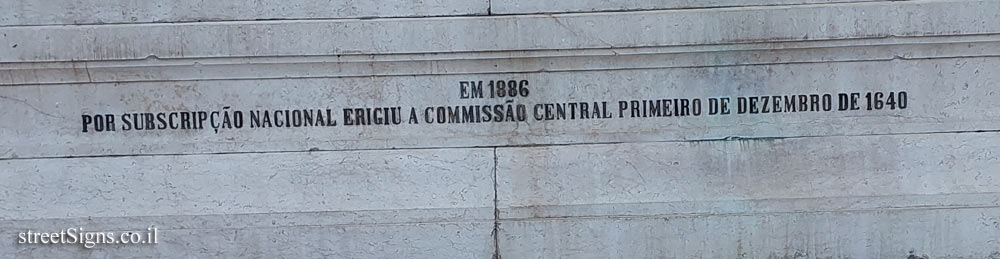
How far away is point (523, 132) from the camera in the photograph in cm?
463

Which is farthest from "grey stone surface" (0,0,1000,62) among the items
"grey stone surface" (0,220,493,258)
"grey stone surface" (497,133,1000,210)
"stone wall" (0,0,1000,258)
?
"grey stone surface" (0,220,493,258)

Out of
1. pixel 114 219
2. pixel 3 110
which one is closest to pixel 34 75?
pixel 3 110

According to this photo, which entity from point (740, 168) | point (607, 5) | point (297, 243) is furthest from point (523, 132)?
point (297, 243)

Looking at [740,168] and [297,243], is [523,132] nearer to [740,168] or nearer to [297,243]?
[740,168]

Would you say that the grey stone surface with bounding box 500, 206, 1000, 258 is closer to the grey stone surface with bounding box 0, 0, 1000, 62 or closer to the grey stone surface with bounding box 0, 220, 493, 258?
the grey stone surface with bounding box 0, 220, 493, 258

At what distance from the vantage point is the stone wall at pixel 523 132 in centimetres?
452

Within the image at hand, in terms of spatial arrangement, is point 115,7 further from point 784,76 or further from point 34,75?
point 784,76

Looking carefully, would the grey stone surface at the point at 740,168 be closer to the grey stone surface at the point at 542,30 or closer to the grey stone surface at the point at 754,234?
the grey stone surface at the point at 754,234

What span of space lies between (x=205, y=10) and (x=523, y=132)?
1677mm

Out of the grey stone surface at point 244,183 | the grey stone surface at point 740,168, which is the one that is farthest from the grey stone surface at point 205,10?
the grey stone surface at point 740,168

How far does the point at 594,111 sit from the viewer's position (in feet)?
15.2

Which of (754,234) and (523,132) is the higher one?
(523,132)

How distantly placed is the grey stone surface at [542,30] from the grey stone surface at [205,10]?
2.1 inches

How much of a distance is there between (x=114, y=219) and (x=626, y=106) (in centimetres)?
262
